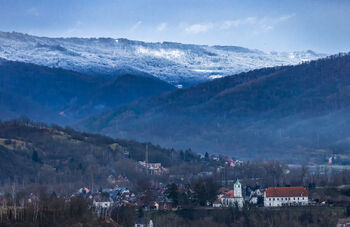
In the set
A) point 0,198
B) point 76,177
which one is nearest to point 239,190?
point 0,198

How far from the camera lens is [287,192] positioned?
3172 inches

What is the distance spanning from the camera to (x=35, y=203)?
68.8m

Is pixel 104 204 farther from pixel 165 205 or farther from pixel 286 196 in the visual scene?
pixel 286 196

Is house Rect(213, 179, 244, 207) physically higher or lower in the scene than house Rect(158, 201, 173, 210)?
higher

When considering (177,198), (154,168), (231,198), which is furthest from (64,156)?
(231,198)

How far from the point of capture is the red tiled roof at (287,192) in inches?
3150

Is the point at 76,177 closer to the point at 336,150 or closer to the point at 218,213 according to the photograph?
the point at 218,213

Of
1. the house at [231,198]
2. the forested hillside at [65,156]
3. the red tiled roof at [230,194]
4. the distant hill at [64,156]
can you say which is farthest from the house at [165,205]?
the distant hill at [64,156]

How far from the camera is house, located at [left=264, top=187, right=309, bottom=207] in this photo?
258 feet

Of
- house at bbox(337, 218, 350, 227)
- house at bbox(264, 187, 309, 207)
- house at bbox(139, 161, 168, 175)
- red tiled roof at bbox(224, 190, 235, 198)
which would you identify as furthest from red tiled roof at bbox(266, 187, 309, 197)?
house at bbox(139, 161, 168, 175)

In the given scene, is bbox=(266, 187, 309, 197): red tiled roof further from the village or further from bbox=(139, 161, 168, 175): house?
bbox=(139, 161, 168, 175): house

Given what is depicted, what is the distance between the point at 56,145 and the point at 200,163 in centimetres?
1774

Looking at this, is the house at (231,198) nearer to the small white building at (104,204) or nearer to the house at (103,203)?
the small white building at (104,204)

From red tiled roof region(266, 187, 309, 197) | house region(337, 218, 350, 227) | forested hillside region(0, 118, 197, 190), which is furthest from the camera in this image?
forested hillside region(0, 118, 197, 190)
